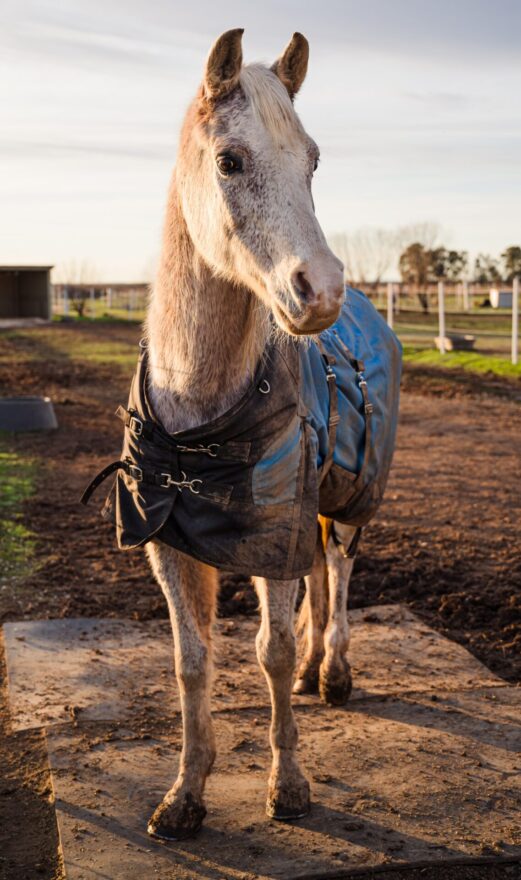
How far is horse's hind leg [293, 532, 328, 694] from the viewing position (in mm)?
4367

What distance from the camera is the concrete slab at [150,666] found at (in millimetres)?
4141

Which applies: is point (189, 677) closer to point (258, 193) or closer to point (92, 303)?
point (258, 193)

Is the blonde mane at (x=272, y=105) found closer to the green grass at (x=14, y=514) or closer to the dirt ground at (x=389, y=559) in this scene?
the dirt ground at (x=389, y=559)

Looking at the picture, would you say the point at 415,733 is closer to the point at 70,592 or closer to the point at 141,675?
the point at 141,675

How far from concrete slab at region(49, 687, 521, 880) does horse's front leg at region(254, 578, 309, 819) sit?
0.25ft

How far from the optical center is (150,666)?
4.51 metres

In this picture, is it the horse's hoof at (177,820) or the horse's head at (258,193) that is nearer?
the horse's head at (258,193)

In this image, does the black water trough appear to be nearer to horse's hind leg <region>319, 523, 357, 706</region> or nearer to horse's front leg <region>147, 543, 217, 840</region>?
horse's hind leg <region>319, 523, 357, 706</region>

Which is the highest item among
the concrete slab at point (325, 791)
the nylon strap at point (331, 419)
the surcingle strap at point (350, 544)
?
the nylon strap at point (331, 419)

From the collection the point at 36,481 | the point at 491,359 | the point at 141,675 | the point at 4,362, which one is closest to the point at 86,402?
the point at 36,481

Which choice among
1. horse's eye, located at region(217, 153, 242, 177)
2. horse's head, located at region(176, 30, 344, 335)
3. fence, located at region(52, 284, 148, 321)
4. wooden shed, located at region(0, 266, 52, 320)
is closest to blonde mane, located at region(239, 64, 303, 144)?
horse's head, located at region(176, 30, 344, 335)

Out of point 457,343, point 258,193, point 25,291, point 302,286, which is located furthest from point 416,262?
point 302,286

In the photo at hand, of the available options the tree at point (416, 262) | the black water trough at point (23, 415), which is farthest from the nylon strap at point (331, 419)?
the tree at point (416, 262)

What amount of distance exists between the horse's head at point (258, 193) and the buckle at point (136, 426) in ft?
2.04
